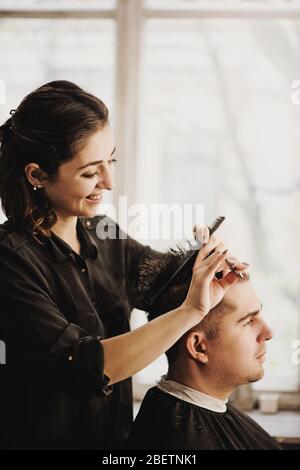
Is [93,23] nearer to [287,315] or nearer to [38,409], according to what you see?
[287,315]

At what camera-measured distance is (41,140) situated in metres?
1.80

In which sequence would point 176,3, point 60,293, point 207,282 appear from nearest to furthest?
1. point 207,282
2. point 60,293
3. point 176,3

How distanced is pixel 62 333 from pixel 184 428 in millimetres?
434

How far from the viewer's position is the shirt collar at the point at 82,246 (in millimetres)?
1904

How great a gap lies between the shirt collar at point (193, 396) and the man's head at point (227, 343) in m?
0.03

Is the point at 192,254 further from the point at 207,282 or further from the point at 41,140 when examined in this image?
the point at 41,140

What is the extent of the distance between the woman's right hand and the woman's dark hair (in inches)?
18.3

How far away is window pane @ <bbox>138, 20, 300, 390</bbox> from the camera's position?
3.05m

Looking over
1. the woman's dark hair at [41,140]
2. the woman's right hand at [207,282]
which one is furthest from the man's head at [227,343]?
the woman's dark hair at [41,140]

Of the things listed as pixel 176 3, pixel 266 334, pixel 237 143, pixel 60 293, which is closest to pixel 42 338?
pixel 60 293

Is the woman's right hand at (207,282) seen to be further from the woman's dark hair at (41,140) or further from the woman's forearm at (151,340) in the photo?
the woman's dark hair at (41,140)

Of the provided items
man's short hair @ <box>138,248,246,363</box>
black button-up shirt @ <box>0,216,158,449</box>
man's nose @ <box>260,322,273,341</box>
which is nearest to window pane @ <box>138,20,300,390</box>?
black button-up shirt @ <box>0,216,158,449</box>

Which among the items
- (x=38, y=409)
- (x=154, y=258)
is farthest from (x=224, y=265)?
(x=38, y=409)

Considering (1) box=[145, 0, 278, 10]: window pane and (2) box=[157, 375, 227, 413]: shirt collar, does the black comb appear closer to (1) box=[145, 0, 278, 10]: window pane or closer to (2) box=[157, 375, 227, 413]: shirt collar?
(2) box=[157, 375, 227, 413]: shirt collar
